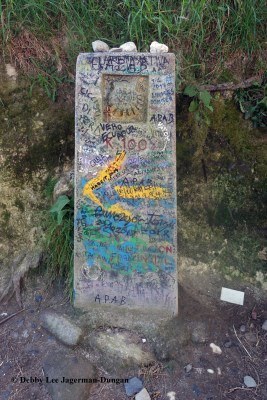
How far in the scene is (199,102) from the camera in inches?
128

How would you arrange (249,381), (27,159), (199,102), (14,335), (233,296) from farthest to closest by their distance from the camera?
(27,159)
(199,102)
(233,296)
(14,335)
(249,381)

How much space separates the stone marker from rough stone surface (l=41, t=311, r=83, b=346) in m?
0.30

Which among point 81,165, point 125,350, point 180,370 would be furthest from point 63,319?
point 81,165

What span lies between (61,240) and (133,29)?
1675 millimetres

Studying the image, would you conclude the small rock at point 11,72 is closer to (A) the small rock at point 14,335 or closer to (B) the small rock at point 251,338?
(A) the small rock at point 14,335

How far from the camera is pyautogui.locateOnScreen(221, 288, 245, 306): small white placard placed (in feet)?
10.2

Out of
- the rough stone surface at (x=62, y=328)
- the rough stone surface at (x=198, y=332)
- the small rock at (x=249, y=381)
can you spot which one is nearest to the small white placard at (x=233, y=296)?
the rough stone surface at (x=198, y=332)

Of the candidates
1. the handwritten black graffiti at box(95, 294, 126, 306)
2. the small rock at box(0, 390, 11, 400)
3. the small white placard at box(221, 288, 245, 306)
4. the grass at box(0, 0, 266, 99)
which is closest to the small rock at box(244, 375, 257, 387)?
the small white placard at box(221, 288, 245, 306)

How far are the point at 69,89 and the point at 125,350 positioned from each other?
6.54ft

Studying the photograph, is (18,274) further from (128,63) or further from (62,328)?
(128,63)

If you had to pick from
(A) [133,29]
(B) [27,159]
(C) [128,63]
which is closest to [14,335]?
(B) [27,159]

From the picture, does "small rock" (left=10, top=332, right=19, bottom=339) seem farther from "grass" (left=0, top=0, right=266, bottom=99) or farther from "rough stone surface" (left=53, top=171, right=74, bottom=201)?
"grass" (left=0, top=0, right=266, bottom=99)

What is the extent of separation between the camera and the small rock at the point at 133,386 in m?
2.55

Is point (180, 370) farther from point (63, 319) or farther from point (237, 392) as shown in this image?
point (63, 319)
